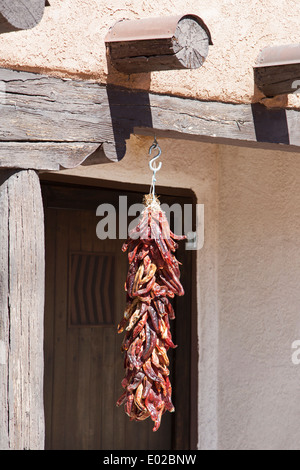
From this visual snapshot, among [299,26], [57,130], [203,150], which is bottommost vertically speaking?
[57,130]

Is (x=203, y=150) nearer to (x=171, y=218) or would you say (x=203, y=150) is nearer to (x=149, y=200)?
(x=171, y=218)

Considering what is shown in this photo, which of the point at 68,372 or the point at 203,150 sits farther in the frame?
the point at 203,150

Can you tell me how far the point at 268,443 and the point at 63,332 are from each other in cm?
147

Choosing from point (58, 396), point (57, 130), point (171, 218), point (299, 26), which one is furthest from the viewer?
point (171, 218)

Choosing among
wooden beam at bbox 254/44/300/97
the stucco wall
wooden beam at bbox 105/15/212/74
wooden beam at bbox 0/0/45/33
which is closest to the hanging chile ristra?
wooden beam at bbox 105/15/212/74

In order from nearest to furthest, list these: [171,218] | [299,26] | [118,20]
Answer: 1. [118,20]
2. [299,26]
3. [171,218]

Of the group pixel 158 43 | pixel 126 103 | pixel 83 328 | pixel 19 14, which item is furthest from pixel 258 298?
pixel 19 14

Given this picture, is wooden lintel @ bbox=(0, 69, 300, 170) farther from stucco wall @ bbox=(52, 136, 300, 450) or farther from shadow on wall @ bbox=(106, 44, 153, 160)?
stucco wall @ bbox=(52, 136, 300, 450)

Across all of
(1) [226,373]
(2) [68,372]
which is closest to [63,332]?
(2) [68,372]

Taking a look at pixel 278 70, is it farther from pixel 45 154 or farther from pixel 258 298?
pixel 258 298

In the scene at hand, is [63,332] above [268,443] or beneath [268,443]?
above

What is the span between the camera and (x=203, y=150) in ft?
14.9

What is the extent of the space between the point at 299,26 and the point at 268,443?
2.44 metres
